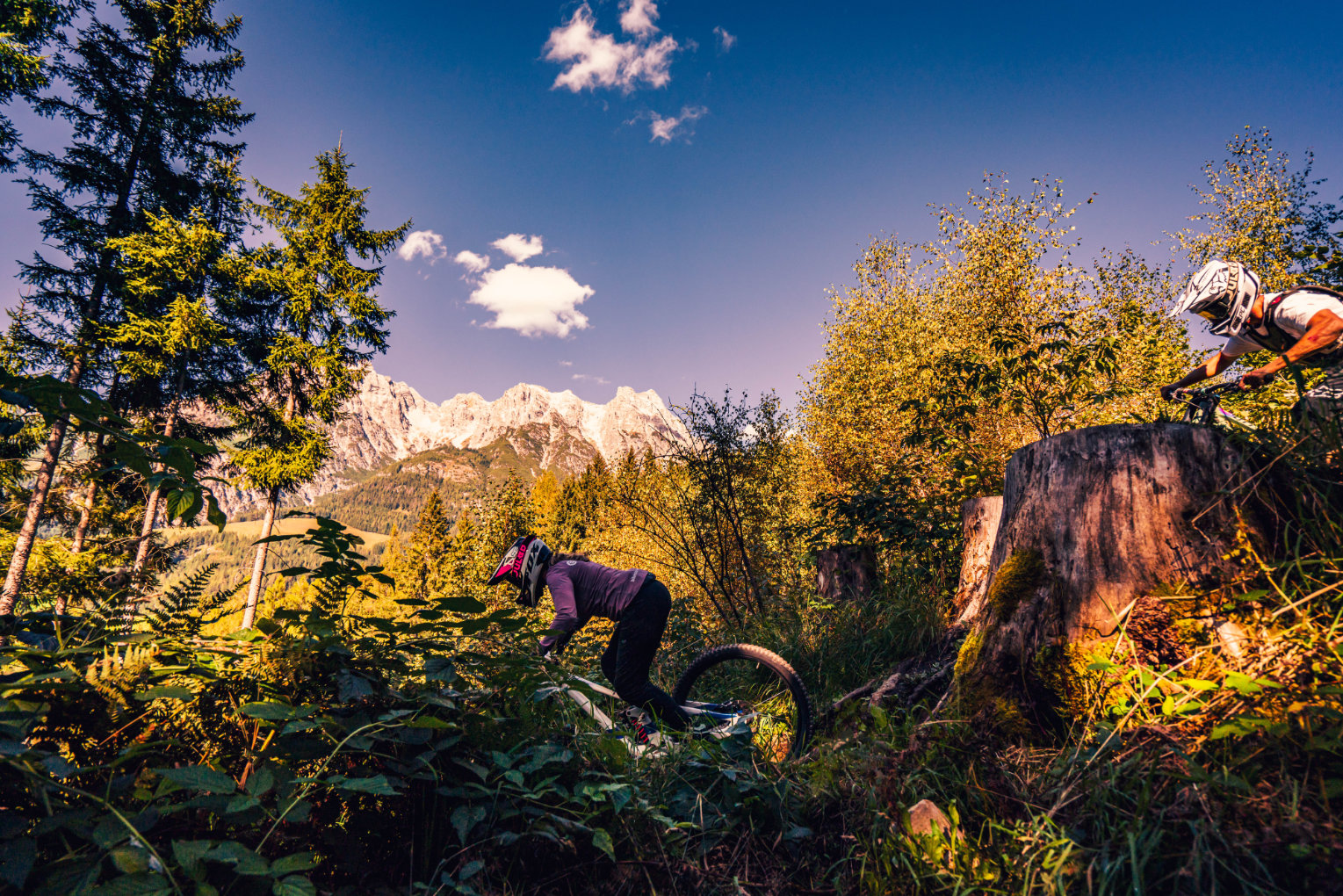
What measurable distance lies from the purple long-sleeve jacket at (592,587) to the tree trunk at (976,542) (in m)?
2.53

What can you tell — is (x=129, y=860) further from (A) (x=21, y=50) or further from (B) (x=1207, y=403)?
(A) (x=21, y=50)

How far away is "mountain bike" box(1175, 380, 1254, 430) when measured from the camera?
7.89 feet

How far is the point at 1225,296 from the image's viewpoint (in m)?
2.75

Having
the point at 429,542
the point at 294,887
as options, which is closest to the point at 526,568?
the point at 294,887

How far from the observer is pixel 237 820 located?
4.14ft

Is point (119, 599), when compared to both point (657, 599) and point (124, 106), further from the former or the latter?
point (124, 106)

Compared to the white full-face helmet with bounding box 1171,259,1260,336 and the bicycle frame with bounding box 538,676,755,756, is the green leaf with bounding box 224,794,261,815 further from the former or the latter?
the white full-face helmet with bounding box 1171,259,1260,336

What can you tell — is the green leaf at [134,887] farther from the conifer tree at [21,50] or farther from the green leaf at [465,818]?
the conifer tree at [21,50]

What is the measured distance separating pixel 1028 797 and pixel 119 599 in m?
3.01

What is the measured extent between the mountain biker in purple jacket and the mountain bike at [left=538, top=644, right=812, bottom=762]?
0.22 metres

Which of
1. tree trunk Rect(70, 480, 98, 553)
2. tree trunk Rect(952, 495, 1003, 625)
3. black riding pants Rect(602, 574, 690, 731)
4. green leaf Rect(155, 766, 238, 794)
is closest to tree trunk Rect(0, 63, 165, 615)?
tree trunk Rect(70, 480, 98, 553)

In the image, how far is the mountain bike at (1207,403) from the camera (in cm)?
241

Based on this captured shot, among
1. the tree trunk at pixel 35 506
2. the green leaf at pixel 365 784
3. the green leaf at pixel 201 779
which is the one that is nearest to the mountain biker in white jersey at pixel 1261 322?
the green leaf at pixel 365 784

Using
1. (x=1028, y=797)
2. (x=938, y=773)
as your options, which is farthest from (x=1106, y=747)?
(x=938, y=773)
